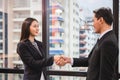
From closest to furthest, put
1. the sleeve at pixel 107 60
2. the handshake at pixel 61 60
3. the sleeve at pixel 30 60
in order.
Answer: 1. the sleeve at pixel 107 60
2. the sleeve at pixel 30 60
3. the handshake at pixel 61 60

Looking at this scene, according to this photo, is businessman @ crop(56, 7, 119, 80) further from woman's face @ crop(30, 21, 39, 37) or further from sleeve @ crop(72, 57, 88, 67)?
woman's face @ crop(30, 21, 39, 37)

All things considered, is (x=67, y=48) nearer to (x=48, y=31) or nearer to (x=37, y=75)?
(x=48, y=31)

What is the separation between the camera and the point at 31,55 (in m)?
3.04

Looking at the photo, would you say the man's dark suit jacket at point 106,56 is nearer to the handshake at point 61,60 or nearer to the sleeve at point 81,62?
the sleeve at point 81,62

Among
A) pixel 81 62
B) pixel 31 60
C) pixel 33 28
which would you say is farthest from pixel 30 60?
pixel 81 62

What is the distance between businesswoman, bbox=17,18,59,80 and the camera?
300cm

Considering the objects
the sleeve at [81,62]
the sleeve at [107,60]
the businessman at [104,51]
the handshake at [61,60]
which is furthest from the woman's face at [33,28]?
the sleeve at [107,60]

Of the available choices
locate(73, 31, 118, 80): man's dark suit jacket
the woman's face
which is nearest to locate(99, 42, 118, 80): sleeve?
locate(73, 31, 118, 80): man's dark suit jacket

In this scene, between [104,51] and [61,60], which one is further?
[61,60]

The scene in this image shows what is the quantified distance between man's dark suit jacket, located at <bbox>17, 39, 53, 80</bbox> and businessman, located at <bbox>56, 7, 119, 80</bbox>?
0.73 meters

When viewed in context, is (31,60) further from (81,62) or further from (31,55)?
(81,62)

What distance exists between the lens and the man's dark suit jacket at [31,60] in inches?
118

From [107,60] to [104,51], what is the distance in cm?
9

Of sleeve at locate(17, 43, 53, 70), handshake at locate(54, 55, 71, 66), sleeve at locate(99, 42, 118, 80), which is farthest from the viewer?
handshake at locate(54, 55, 71, 66)
